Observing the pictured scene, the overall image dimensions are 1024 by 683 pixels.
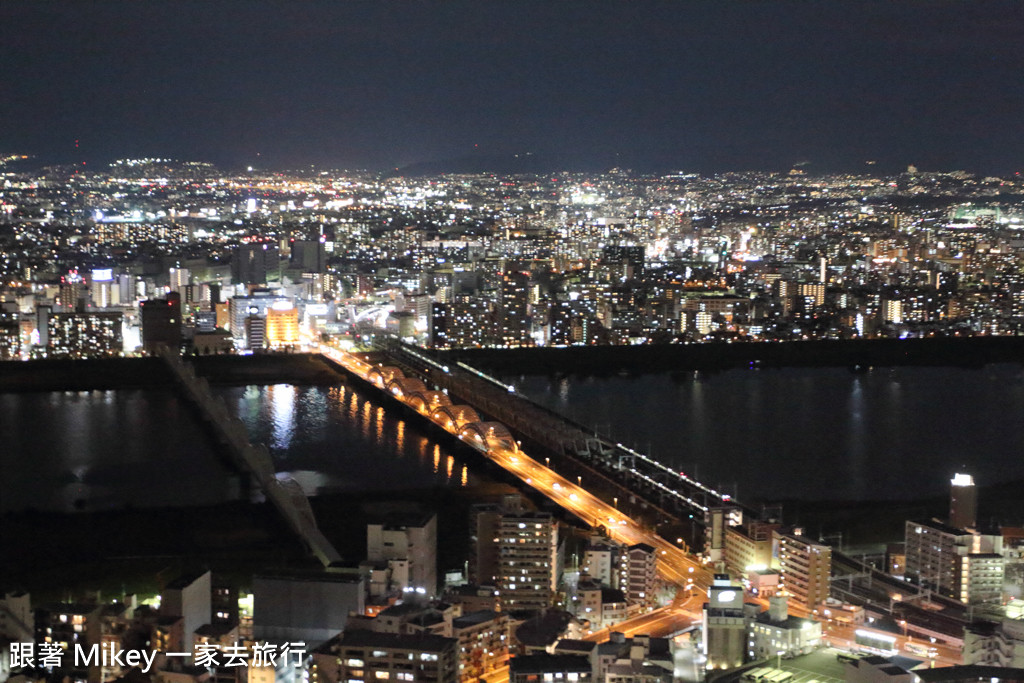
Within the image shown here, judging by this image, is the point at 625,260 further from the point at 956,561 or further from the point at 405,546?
the point at 405,546

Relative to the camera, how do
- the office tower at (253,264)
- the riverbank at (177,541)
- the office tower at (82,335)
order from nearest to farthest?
the riverbank at (177,541)
the office tower at (82,335)
the office tower at (253,264)

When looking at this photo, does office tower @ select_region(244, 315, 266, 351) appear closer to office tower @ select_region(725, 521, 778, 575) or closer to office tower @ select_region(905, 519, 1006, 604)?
office tower @ select_region(725, 521, 778, 575)

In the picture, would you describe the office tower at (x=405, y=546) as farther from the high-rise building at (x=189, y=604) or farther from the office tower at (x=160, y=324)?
the office tower at (x=160, y=324)

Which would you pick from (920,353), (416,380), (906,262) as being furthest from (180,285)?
(906,262)

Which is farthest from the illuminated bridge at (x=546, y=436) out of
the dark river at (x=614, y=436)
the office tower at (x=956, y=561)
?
the office tower at (x=956, y=561)

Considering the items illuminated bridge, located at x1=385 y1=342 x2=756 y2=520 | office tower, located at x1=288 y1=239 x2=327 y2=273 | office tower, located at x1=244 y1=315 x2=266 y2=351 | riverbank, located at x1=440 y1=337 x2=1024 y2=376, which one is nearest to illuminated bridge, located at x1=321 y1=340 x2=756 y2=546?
illuminated bridge, located at x1=385 y1=342 x2=756 y2=520
